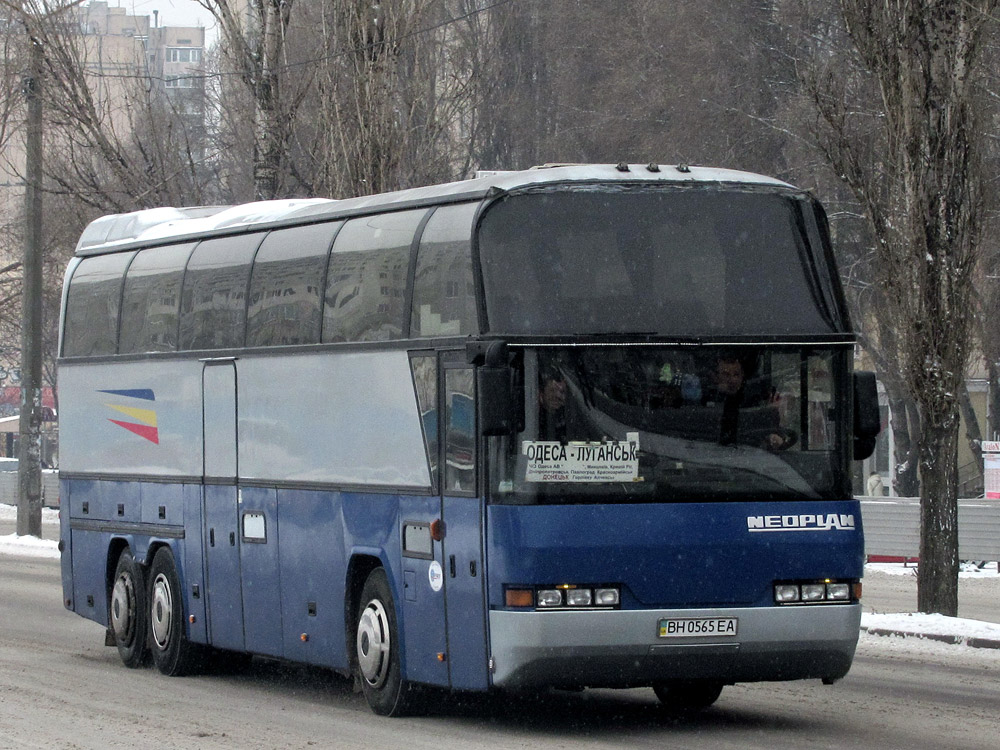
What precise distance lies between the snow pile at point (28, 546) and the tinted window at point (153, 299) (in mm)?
15150

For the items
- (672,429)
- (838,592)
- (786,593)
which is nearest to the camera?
(672,429)

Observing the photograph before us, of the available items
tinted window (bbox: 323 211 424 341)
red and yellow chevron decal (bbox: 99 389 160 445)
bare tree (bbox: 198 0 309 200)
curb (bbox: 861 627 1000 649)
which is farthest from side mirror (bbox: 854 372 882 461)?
bare tree (bbox: 198 0 309 200)

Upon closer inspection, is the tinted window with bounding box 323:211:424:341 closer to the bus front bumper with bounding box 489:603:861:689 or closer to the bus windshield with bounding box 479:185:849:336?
the bus windshield with bounding box 479:185:849:336

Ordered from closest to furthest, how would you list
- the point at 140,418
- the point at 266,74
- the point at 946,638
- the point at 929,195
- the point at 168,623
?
the point at 168,623 < the point at 140,418 < the point at 946,638 < the point at 929,195 < the point at 266,74

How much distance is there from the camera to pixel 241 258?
543 inches

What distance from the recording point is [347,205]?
1267 centimetres

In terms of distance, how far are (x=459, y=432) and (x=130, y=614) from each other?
5.59 metres

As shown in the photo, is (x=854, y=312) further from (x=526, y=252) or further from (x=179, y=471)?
(x=526, y=252)

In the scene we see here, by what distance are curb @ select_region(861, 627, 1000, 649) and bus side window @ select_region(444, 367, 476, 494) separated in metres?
6.80

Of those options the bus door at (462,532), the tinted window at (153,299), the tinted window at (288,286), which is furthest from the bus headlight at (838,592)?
the tinted window at (153,299)

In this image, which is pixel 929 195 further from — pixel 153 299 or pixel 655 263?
pixel 655 263

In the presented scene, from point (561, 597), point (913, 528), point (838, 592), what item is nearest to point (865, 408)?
point (838, 592)

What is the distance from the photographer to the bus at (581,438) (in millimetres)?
10172

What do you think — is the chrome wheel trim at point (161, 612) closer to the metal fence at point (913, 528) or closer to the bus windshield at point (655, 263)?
the bus windshield at point (655, 263)
